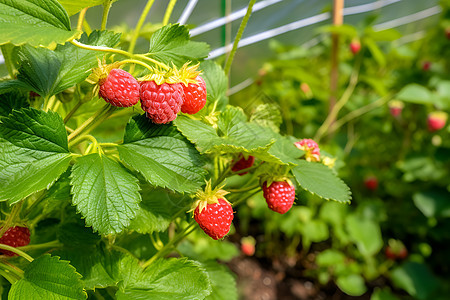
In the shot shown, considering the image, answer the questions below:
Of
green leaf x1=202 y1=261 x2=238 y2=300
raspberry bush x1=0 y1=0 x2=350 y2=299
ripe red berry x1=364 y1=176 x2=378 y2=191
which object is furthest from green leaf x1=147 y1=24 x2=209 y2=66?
ripe red berry x1=364 y1=176 x2=378 y2=191

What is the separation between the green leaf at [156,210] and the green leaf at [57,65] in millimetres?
175

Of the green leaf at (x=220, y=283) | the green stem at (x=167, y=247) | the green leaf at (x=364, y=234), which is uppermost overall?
the green stem at (x=167, y=247)

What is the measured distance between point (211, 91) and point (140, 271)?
0.26 meters

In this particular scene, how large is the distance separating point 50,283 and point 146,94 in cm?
22

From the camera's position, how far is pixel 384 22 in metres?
2.67

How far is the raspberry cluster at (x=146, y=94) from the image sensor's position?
0.42 metres

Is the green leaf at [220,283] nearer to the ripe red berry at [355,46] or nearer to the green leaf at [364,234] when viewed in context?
the green leaf at [364,234]

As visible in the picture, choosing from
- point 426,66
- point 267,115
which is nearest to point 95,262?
point 267,115

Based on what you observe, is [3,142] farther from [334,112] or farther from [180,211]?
[334,112]

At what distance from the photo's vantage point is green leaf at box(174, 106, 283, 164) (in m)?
0.46

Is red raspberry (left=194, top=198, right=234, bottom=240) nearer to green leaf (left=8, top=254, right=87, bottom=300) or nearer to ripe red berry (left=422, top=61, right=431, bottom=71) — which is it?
green leaf (left=8, top=254, right=87, bottom=300)

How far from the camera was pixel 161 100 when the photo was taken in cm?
41

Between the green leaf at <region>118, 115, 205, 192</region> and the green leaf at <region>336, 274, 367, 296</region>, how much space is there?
4.79 ft

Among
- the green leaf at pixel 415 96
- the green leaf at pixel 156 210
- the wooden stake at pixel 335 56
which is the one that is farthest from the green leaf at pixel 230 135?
the wooden stake at pixel 335 56
